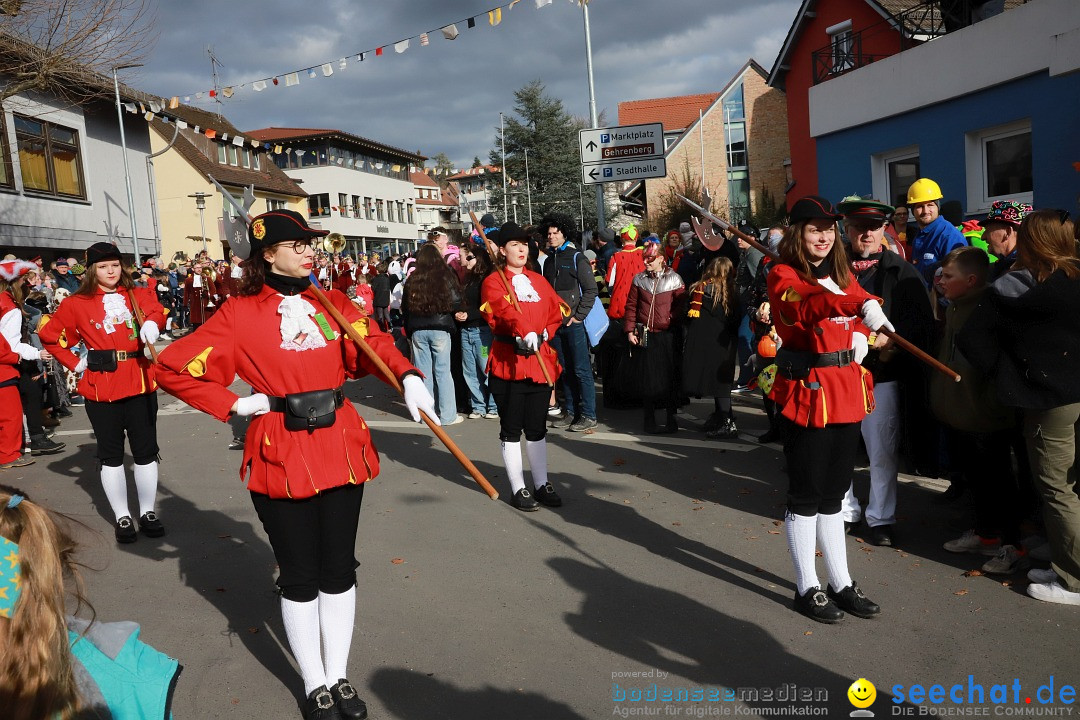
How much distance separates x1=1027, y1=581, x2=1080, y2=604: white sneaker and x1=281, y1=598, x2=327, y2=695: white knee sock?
141 inches

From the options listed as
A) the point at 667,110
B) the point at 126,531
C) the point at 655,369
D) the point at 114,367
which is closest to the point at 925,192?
the point at 655,369

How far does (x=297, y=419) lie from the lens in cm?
339

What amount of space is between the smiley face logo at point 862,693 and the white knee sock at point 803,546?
71 cm

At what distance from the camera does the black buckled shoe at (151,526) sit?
6.05m

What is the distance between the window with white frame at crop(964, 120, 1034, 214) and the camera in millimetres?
11823

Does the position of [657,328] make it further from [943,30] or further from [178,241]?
[178,241]

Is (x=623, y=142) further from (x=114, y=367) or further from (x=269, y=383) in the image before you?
(x=269, y=383)

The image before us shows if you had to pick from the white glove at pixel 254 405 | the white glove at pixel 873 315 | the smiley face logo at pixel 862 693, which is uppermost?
the white glove at pixel 873 315

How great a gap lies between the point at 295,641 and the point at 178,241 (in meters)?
39.9

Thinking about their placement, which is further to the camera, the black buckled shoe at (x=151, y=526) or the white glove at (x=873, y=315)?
the black buckled shoe at (x=151, y=526)

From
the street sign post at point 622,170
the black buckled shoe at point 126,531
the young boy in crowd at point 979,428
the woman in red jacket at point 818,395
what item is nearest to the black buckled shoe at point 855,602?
the woman in red jacket at point 818,395

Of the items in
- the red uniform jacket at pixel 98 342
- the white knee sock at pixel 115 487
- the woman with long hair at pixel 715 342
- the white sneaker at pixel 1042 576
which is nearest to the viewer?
the white sneaker at pixel 1042 576

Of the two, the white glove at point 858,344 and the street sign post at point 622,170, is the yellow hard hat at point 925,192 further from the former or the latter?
the street sign post at point 622,170

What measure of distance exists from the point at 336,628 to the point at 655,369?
5387mm
